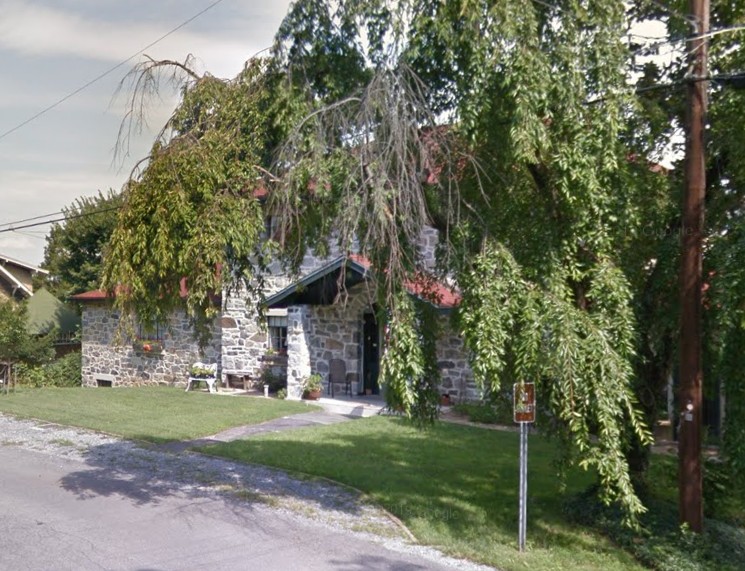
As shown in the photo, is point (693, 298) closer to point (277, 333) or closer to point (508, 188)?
point (508, 188)

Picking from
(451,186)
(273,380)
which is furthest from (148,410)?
(451,186)

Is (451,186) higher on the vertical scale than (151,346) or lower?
higher

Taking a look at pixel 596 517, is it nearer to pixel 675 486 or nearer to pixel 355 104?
pixel 675 486

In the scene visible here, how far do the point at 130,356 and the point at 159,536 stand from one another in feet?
60.6

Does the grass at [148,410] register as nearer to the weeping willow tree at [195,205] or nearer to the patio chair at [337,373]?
the patio chair at [337,373]

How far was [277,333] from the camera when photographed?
21984 millimetres

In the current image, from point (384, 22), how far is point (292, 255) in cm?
301

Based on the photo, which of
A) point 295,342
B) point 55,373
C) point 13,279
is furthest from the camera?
point 13,279

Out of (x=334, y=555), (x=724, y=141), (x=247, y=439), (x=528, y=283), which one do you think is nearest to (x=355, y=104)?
(x=528, y=283)

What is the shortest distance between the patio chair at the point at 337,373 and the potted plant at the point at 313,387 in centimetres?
47

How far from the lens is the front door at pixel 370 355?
19953 mm

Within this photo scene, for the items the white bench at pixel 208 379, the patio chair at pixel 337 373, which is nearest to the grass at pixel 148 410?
the white bench at pixel 208 379

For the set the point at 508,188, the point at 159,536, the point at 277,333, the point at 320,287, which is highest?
the point at 508,188

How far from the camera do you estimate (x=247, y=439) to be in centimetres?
1440
